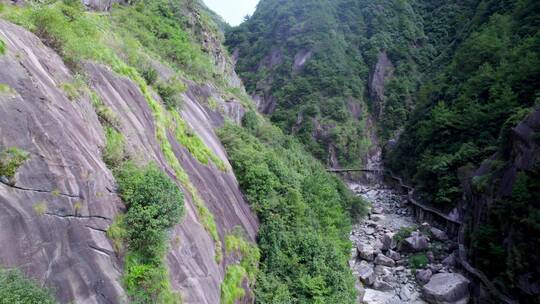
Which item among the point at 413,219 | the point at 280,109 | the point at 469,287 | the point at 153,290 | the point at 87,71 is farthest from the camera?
the point at 280,109

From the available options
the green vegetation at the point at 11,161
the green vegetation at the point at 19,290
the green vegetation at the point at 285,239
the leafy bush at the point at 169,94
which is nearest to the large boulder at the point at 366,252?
the green vegetation at the point at 285,239

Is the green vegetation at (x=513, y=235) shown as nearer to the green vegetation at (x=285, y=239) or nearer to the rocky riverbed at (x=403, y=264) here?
the rocky riverbed at (x=403, y=264)

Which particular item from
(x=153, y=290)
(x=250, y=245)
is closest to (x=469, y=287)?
(x=250, y=245)

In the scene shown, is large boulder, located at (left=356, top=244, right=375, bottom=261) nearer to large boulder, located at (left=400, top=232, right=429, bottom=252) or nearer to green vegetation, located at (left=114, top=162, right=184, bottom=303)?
large boulder, located at (left=400, top=232, right=429, bottom=252)

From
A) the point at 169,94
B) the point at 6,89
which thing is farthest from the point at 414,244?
the point at 6,89

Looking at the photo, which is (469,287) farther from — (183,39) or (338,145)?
(338,145)

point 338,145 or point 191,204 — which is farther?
point 338,145

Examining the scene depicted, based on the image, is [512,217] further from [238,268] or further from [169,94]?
[169,94]
